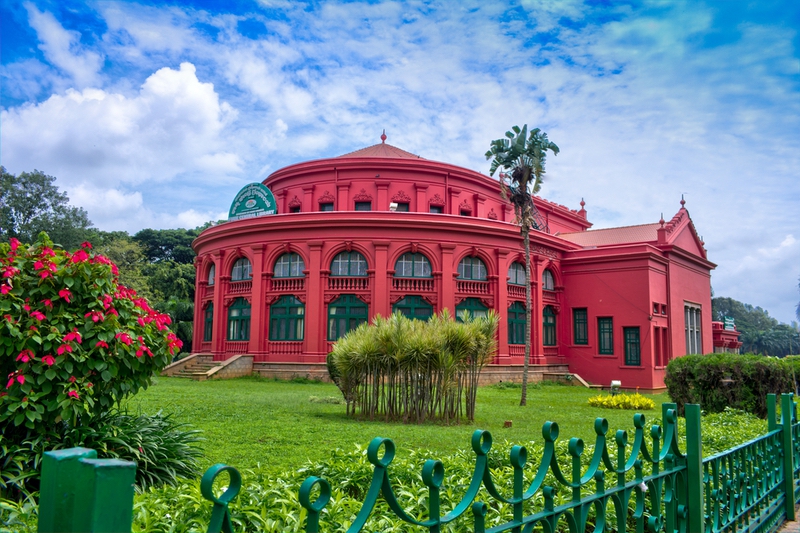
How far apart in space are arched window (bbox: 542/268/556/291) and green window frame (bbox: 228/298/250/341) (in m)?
14.5

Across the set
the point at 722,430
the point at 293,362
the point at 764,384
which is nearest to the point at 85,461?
the point at 722,430

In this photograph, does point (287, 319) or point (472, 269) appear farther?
point (472, 269)

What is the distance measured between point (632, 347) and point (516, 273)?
6.41 m

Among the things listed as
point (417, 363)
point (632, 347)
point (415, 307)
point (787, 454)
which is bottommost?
point (787, 454)

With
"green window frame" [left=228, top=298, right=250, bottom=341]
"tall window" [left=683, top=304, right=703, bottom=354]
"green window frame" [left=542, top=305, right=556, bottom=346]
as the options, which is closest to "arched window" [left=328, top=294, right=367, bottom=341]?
"green window frame" [left=228, top=298, right=250, bottom=341]

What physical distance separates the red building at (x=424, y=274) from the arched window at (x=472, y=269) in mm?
51

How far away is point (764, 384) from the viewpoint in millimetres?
13406

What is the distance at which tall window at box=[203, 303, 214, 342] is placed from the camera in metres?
31.3

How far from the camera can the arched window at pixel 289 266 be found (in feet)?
92.3

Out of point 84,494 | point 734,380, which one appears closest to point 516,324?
point 734,380

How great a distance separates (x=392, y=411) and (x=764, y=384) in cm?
810

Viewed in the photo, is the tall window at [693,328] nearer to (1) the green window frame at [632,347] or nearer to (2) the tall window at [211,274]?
(1) the green window frame at [632,347]

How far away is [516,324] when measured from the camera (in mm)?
29250

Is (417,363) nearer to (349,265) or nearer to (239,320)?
(349,265)
